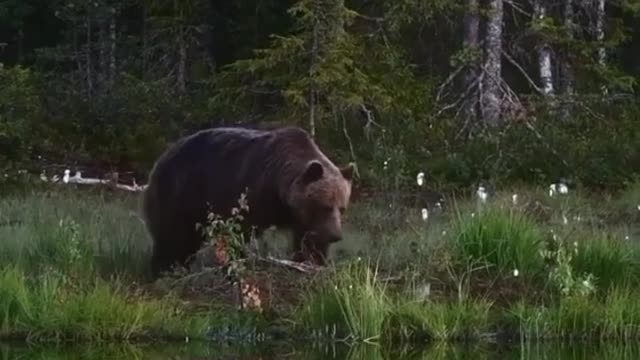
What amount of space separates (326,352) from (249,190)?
2.53 meters

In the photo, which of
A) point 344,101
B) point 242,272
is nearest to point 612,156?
point 344,101

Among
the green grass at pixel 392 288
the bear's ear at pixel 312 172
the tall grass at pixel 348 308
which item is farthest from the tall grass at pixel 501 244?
the bear's ear at pixel 312 172

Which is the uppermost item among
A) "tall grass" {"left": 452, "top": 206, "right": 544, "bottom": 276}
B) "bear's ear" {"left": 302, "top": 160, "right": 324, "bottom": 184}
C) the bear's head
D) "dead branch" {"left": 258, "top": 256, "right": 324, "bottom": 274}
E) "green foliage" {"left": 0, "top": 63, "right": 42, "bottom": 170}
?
"bear's ear" {"left": 302, "top": 160, "right": 324, "bottom": 184}

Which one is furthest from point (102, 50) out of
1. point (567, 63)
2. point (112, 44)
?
point (567, 63)

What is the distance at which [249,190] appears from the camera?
576 inches

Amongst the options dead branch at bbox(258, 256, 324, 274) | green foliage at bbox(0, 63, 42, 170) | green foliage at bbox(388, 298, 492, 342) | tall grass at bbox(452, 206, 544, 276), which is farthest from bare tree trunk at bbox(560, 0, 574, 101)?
green foliage at bbox(388, 298, 492, 342)

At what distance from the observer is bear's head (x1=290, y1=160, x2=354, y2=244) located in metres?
14.2

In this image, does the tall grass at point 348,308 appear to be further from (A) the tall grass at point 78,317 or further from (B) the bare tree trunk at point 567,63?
(B) the bare tree trunk at point 567,63

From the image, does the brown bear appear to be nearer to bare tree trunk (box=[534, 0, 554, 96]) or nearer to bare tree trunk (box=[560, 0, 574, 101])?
bare tree trunk (box=[560, 0, 574, 101])

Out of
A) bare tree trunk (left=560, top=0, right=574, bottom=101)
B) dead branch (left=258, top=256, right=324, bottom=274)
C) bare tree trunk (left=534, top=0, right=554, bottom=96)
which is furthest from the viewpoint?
bare tree trunk (left=534, top=0, right=554, bottom=96)

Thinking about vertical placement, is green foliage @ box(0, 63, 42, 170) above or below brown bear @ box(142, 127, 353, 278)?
below

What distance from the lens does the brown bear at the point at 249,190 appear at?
14.3 m

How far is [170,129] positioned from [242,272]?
1421 centimetres

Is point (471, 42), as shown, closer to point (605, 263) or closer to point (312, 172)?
point (605, 263)
